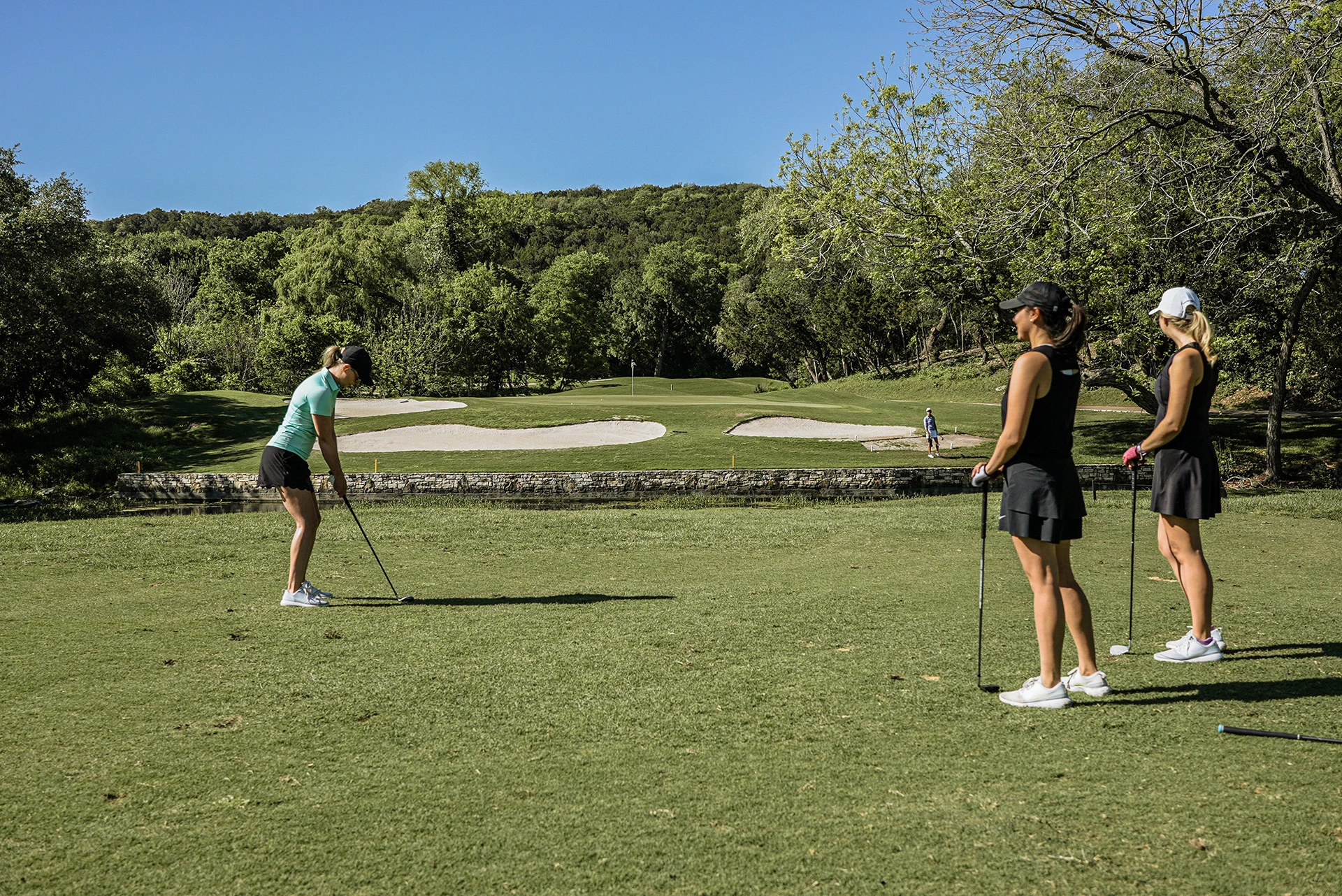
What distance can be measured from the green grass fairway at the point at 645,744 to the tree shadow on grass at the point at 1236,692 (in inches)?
1.1

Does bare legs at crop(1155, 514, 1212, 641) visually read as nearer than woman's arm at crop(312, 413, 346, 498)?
Yes

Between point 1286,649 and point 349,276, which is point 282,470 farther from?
point 349,276

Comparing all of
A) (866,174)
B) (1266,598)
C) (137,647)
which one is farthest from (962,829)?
(866,174)

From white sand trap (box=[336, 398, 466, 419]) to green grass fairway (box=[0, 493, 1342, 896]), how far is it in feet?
73.7

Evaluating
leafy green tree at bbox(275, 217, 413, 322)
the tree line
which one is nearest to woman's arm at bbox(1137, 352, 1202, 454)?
the tree line

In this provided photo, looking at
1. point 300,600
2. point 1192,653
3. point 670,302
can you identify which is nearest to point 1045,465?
point 1192,653

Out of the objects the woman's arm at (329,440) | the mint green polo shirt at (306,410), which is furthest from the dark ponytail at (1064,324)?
the mint green polo shirt at (306,410)

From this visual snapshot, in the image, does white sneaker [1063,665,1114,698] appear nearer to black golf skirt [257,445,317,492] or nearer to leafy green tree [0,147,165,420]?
black golf skirt [257,445,317,492]

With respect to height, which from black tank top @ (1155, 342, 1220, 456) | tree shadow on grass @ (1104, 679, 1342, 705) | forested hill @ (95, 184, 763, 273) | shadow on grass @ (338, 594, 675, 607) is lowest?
shadow on grass @ (338, 594, 675, 607)

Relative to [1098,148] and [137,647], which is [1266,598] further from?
[1098,148]

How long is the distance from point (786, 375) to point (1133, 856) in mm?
70035

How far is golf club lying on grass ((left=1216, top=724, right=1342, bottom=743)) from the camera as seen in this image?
15.1ft

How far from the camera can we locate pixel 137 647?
6445 millimetres

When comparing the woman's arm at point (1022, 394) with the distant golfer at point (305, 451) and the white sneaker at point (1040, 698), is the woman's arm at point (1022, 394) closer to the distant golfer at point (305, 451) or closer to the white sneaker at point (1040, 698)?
the white sneaker at point (1040, 698)
